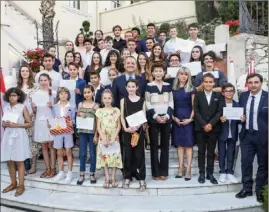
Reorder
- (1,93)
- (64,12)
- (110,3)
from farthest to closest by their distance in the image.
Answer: (110,3)
(64,12)
(1,93)

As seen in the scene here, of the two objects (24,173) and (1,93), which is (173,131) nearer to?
(24,173)

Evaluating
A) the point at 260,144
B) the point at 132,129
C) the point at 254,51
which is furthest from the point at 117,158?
the point at 254,51

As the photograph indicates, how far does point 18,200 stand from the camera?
5.48 meters

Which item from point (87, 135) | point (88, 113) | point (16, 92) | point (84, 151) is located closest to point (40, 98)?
point (16, 92)

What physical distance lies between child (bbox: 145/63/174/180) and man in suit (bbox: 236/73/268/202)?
1.15 metres

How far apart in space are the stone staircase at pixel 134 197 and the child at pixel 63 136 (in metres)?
0.19

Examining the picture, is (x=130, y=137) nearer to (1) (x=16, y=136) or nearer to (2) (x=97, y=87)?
(2) (x=97, y=87)

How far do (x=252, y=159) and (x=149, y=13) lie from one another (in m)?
13.8

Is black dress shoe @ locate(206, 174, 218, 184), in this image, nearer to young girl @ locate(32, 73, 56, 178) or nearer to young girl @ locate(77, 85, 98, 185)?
young girl @ locate(77, 85, 98, 185)

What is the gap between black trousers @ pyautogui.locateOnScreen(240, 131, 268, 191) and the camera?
5125 millimetres

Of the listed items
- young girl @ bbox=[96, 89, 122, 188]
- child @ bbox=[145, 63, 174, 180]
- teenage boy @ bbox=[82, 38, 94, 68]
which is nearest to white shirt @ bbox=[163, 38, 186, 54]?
teenage boy @ bbox=[82, 38, 94, 68]

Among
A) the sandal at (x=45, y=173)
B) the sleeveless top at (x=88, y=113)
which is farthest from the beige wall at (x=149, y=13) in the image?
the sandal at (x=45, y=173)

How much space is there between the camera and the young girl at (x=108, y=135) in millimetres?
5473

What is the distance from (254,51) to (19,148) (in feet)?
20.2
